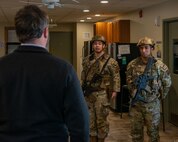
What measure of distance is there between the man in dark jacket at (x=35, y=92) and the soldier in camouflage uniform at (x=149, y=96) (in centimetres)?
246

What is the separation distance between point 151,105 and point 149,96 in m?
0.11

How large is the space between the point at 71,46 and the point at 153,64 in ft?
A: 29.6

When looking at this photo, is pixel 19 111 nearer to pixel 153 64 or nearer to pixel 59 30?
pixel 153 64

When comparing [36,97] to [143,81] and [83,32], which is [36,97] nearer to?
[143,81]

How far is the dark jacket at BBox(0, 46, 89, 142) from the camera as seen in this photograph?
5.10ft

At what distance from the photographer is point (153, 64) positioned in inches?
157

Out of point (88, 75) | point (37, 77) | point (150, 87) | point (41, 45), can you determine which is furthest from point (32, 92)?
point (88, 75)

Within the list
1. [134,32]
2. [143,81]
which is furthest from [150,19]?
[143,81]

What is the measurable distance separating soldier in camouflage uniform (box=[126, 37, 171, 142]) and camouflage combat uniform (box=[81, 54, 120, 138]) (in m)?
0.40

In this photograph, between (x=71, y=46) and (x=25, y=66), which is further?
(x=71, y=46)

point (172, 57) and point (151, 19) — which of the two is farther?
point (151, 19)

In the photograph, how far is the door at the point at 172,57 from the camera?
19.7ft

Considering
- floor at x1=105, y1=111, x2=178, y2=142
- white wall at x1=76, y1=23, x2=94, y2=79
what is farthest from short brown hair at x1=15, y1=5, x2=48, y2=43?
white wall at x1=76, y1=23, x2=94, y2=79

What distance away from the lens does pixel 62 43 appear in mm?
12875
